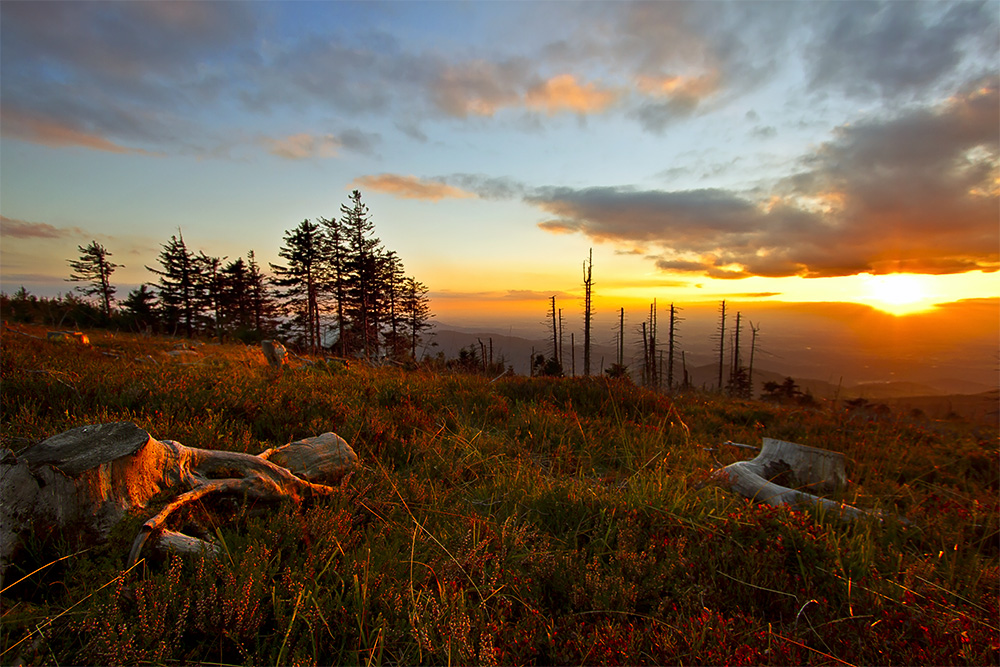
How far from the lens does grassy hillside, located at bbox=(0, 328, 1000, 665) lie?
195cm

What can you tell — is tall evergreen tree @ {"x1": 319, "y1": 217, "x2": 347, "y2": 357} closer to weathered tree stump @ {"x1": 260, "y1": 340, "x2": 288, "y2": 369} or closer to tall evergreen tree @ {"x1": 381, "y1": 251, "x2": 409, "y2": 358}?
tall evergreen tree @ {"x1": 381, "y1": 251, "x2": 409, "y2": 358}

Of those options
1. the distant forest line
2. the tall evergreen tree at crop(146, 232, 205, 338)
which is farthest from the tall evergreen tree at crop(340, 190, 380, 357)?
the tall evergreen tree at crop(146, 232, 205, 338)

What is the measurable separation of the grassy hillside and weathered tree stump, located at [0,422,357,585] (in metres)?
0.14

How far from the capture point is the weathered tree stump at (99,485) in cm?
237

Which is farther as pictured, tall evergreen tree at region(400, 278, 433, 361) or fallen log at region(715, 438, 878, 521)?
tall evergreen tree at region(400, 278, 433, 361)

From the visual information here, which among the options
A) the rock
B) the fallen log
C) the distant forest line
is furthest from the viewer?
the distant forest line

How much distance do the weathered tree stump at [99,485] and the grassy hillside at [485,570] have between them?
14cm

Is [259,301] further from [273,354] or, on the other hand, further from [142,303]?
[273,354]

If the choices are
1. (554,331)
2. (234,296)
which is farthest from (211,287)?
(554,331)

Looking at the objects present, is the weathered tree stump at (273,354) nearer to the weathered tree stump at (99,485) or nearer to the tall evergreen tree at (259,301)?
the weathered tree stump at (99,485)

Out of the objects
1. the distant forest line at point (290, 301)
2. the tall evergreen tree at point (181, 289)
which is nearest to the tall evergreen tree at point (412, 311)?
the distant forest line at point (290, 301)

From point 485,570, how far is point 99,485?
7.96 ft

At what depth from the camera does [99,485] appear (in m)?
2.48

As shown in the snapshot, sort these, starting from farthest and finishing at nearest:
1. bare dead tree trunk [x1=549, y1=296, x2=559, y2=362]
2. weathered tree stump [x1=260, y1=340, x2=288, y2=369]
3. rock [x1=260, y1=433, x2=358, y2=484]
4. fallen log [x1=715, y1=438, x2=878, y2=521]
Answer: bare dead tree trunk [x1=549, y1=296, x2=559, y2=362], weathered tree stump [x1=260, y1=340, x2=288, y2=369], fallen log [x1=715, y1=438, x2=878, y2=521], rock [x1=260, y1=433, x2=358, y2=484]
